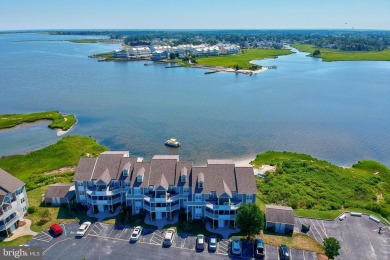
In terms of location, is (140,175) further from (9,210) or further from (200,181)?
(9,210)

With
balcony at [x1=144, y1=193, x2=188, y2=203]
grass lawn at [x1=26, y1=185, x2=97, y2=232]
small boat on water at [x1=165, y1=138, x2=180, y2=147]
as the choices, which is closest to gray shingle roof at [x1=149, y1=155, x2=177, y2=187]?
balcony at [x1=144, y1=193, x2=188, y2=203]

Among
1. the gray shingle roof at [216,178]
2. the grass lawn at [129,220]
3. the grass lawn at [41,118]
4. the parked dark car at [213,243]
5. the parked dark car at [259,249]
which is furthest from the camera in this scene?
the grass lawn at [41,118]

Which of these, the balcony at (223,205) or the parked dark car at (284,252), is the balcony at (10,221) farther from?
the parked dark car at (284,252)

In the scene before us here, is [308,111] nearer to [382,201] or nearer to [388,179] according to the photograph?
[388,179]

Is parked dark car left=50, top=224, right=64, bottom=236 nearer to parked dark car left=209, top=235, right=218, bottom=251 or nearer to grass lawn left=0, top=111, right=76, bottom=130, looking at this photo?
parked dark car left=209, top=235, right=218, bottom=251

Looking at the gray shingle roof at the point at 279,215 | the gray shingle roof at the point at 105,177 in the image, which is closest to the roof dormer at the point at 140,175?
the gray shingle roof at the point at 105,177

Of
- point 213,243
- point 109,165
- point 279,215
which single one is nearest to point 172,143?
point 109,165
